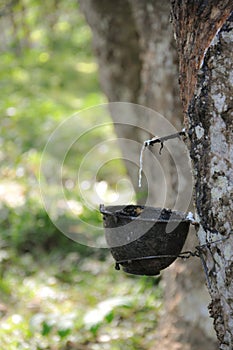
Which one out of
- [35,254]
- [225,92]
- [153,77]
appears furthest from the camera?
[35,254]

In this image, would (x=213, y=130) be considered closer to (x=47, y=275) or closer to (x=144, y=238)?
(x=144, y=238)

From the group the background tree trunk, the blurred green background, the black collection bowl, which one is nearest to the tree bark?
the black collection bowl

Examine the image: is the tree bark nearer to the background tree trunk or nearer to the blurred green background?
the background tree trunk

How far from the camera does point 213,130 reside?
1917 mm

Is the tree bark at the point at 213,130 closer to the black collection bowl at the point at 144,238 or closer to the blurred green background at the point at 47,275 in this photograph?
the black collection bowl at the point at 144,238

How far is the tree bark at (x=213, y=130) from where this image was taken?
1.89 meters

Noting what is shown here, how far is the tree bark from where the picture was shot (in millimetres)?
1889

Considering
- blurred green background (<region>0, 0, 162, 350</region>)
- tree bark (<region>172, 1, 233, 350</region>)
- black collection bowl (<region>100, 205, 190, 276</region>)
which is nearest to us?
tree bark (<region>172, 1, 233, 350</region>)

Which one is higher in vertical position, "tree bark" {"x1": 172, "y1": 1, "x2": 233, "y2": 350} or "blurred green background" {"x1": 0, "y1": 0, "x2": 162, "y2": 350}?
"blurred green background" {"x1": 0, "y1": 0, "x2": 162, "y2": 350}

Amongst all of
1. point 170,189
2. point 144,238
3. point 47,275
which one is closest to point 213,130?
point 144,238

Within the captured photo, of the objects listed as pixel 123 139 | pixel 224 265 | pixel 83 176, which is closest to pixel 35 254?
pixel 123 139

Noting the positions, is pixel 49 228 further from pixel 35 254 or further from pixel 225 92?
pixel 225 92

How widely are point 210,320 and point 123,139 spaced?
2.30 m

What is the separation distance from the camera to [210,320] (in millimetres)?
3887
